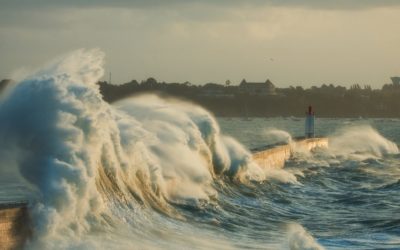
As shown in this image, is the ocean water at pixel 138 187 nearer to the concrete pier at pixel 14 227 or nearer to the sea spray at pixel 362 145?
the concrete pier at pixel 14 227

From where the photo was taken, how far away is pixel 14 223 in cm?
1017

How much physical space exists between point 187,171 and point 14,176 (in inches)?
193

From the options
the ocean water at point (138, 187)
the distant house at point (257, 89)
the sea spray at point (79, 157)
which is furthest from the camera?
the distant house at point (257, 89)

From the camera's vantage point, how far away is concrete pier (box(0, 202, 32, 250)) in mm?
9953

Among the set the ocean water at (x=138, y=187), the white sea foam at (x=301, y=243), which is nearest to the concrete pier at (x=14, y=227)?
the ocean water at (x=138, y=187)

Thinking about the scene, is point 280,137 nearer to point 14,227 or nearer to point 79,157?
point 79,157

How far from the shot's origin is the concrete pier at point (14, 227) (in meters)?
9.95

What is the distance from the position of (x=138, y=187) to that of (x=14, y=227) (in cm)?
438

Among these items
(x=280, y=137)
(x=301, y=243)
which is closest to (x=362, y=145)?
(x=280, y=137)

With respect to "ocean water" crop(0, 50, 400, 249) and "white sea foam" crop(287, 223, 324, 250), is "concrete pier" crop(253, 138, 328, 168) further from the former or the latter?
"white sea foam" crop(287, 223, 324, 250)

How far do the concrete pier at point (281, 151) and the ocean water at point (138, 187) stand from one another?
425cm

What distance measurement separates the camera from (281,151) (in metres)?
31.5

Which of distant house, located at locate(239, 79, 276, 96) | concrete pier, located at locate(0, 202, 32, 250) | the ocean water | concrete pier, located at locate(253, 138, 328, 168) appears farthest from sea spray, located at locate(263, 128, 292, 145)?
distant house, located at locate(239, 79, 276, 96)

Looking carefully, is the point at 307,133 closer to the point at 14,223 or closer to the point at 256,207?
the point at 256,207
